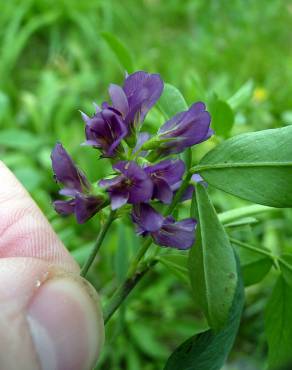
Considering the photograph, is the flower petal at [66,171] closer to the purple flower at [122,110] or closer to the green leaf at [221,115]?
the purple flower at [122,110]

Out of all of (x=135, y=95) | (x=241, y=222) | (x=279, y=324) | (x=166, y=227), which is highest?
(x=135, y=95)

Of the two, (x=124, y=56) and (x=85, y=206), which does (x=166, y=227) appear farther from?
(x=124, y=56)

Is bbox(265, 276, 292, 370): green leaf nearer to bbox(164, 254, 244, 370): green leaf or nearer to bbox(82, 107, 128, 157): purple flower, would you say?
Answer: bbox(164, 254, 244, 370): green leaf

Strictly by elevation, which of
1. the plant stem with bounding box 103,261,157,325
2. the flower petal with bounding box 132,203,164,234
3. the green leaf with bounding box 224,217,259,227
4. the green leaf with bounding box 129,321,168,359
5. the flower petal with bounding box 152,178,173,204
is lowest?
the green leaf with bounding box 129,321,168,359

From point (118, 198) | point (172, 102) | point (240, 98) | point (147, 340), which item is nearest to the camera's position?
point (118, 198)

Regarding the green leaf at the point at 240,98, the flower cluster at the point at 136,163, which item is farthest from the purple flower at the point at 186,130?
the green leaf at the point at 240,98

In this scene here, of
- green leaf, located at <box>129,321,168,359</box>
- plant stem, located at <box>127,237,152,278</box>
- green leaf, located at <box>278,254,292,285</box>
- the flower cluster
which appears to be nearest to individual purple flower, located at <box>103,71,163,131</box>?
the flower cluster

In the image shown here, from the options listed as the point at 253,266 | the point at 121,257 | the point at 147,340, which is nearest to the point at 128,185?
the point at 253,266
